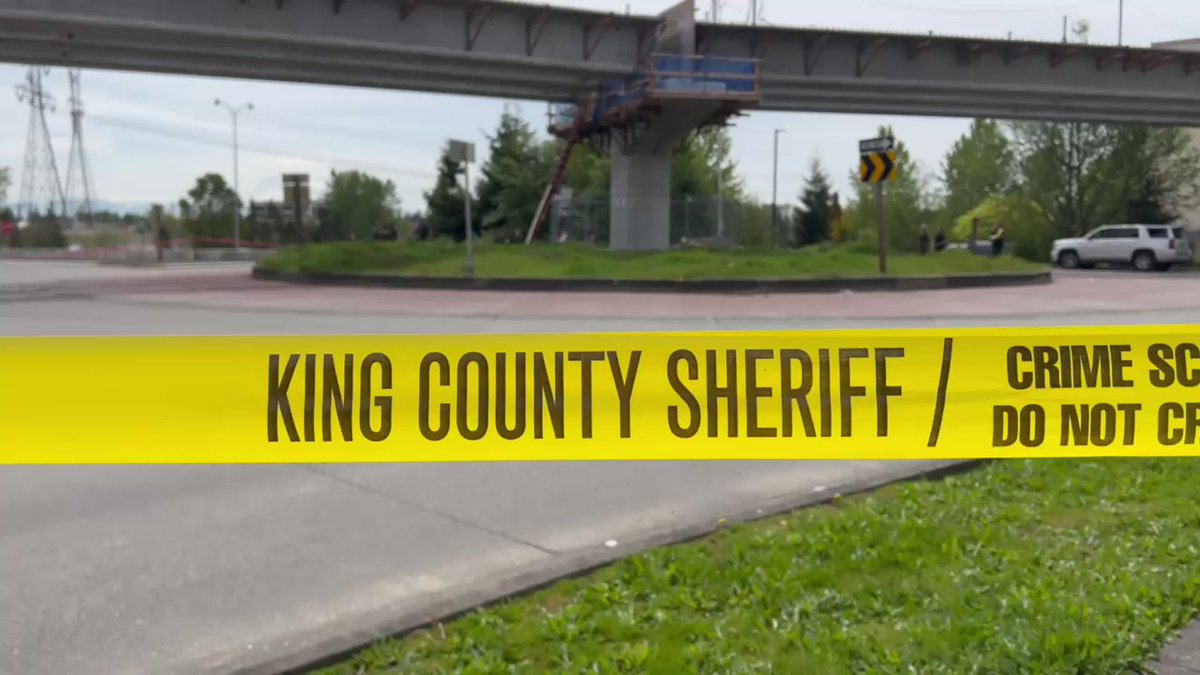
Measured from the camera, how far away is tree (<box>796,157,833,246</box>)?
67.5m

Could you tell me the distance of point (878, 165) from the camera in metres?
21.6

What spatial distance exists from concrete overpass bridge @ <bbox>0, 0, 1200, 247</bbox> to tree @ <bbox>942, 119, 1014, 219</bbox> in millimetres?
18615

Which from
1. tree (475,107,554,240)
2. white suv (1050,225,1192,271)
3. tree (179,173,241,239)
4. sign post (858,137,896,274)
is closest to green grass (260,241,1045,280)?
sign post (858,137,896,274)

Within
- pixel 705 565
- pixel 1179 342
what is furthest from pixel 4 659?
pixel 1179 342

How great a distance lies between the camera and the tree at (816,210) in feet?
221

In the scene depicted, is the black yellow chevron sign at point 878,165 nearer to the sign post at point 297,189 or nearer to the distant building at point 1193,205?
the sign post at point 297,189

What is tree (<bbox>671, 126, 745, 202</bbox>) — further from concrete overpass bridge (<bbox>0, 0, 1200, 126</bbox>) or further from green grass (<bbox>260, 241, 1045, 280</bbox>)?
green grass (<bbox>260, 241, 1045, 280</bbox>)

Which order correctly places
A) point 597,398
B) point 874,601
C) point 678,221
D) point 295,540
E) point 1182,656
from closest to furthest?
point 1182,656 → point 874,601 → point 597,398 → point 295,540 → point 678,221

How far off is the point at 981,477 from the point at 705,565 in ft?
6.94

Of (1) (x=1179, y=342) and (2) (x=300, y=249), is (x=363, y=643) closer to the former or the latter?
(1) (x=1179, y=342)

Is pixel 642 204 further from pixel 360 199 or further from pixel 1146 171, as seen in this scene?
pixel 360 199

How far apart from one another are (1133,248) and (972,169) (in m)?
31.3

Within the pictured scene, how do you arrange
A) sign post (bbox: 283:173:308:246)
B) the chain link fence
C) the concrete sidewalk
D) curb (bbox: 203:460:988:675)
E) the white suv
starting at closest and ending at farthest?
the concrete sidewalk → curb (bbox: 203:460:988:675) → sign post (bbox: 283:173:308:246) → the white suv → the chain link fence

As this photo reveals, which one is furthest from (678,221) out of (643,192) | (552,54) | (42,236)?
(42,236)
